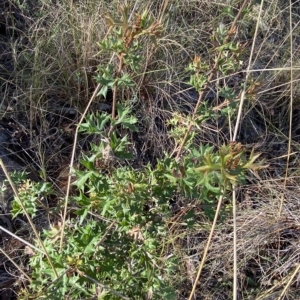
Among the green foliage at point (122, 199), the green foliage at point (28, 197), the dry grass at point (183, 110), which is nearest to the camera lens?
the green foliage at point (122, 199)

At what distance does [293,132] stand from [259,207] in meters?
0.42

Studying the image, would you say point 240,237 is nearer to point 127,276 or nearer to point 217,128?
point 217,128

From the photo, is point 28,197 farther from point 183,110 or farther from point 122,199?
point 183,110

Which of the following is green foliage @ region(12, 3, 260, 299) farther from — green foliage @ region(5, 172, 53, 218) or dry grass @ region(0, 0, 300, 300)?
dry grass @ region(0, 0, 300, 300)

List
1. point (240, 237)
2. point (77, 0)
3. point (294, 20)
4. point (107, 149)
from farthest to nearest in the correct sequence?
1. point (294, 20)
2. point (77, 0)
3. point (240, 237)
4. point (107, 149)

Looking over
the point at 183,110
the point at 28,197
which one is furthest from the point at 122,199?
the point at 183,110

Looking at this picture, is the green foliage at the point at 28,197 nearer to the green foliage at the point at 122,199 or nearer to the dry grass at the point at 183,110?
the green foliage at the point at 122,199

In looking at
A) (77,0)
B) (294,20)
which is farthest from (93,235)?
(294,20)

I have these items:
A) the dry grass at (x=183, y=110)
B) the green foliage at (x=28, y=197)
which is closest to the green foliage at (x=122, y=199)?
the green foliage at (x=28, y=197)

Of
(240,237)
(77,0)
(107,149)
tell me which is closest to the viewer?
(107,149)

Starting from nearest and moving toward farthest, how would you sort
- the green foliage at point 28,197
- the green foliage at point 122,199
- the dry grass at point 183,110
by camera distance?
the green foliage at point 122,199 → the green foliage at point 28,197 → the dry grass at point 183,110

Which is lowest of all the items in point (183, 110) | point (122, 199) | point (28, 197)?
point (183, 110)

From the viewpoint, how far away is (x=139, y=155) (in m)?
2.02

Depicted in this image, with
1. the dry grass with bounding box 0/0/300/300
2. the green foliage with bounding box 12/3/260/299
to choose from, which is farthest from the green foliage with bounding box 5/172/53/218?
the dry grass with bounding box 0/0/300/300
